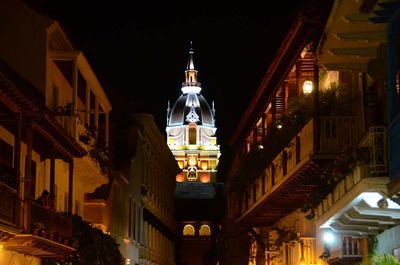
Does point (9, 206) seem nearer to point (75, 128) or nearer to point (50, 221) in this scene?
point (50, 221)

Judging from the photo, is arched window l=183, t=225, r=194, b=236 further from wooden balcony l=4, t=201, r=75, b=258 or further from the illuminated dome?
wooden balcony l=4, t=201, r=75, b=258

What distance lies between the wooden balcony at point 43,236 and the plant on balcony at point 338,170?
639 cm

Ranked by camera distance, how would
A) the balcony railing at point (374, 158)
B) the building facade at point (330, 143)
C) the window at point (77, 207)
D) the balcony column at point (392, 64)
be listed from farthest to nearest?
1. the window at point (77, 207)
2. the building facade at point (330, 143)
3. the balcony railing at point (374, 158)
4. the balcony column at point (392, 64)

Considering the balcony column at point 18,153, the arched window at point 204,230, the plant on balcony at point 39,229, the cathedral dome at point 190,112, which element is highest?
the cathedral dome at point 190,112

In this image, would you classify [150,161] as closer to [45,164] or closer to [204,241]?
[45,164]

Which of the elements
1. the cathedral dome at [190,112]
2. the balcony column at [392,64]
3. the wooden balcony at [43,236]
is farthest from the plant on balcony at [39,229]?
the cathedral dome at [190,112]

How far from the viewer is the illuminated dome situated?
169375 mm

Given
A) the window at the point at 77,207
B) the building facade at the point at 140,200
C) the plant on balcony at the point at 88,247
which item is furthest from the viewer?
the building facade at the point at 140,200

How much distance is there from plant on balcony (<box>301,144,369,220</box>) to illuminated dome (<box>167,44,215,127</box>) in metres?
146

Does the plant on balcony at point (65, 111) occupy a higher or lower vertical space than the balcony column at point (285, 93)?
lower

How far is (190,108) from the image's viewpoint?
→ 170125 mm

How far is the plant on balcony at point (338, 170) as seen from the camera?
16.7m

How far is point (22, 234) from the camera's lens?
20594 millimetres

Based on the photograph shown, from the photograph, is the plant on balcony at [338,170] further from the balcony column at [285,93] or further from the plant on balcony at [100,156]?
the plant on balcony at [100,156]
